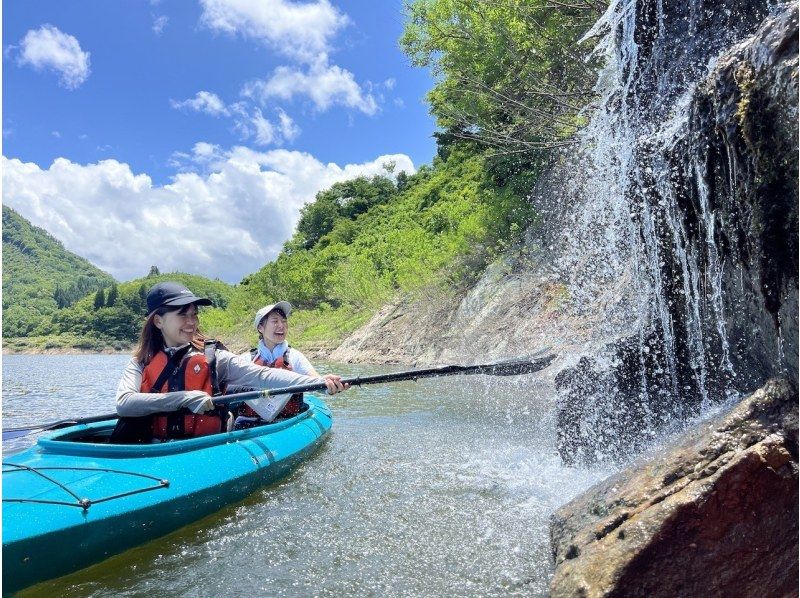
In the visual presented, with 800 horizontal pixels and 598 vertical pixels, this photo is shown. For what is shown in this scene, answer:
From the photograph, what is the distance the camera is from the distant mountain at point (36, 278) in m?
Result: 99.9

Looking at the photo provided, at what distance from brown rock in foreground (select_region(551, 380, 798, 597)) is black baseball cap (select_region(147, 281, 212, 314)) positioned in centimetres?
331

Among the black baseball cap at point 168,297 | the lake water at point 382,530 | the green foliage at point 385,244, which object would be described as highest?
the green foliage at point 385,244

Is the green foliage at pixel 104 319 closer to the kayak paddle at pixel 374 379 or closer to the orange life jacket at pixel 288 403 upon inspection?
the orange life jacket at pixel 288 403

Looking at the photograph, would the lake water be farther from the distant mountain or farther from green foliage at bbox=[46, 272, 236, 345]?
the distant mountain

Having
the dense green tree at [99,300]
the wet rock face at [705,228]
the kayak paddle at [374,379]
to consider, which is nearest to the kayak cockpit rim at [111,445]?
the kayak paddle at [374,379]

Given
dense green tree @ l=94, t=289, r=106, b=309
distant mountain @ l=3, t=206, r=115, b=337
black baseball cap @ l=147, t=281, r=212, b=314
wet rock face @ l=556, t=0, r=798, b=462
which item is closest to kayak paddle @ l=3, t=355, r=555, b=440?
wet rock face @ l=556, t=0, r=798, b=462

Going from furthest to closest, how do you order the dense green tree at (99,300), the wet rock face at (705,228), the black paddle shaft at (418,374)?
the dense green tree at (99,300) < the black paddle shaft at (418,374) < the wet rock face at (705,228)

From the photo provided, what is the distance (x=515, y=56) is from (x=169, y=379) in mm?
9251

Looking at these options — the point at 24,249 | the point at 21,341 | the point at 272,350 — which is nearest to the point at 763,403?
the point at 272,350

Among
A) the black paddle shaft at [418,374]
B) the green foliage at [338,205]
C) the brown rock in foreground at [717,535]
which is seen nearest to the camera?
the brown rock in foreground at [717,535]

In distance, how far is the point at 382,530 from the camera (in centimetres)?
378

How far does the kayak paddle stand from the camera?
4.71 metres

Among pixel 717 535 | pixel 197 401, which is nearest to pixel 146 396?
pixel 197 401

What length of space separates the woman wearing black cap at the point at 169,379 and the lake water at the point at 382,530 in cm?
87
